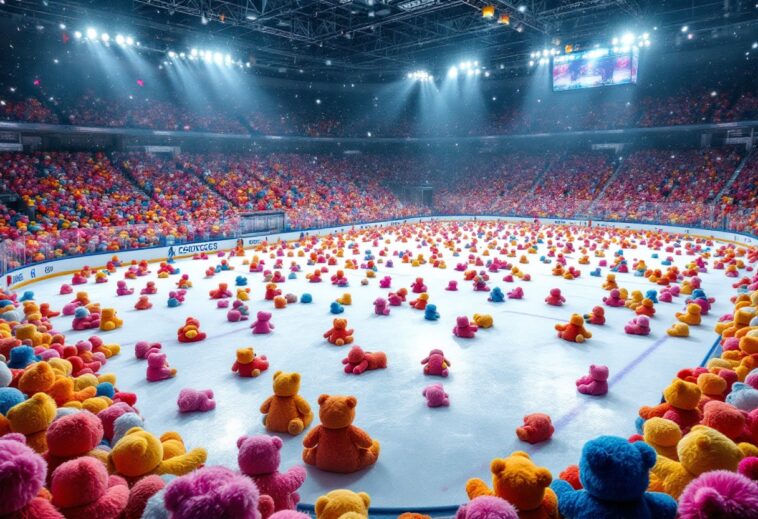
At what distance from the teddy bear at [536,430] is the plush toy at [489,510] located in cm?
204

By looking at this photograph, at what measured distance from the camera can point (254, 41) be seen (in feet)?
88.7

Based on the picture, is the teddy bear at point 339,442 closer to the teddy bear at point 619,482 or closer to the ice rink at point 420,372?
the ice rink at point 420,372

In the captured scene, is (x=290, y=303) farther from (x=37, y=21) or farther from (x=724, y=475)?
(x=37, y=21)

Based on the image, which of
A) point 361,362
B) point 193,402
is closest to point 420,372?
point 361,362

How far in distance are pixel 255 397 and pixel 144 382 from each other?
154cm

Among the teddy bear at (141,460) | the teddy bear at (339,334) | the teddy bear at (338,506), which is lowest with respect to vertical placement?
the teddy bear at (339,334)

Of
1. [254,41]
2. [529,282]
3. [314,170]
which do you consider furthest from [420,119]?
[529,282]

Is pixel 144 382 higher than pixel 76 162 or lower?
lower

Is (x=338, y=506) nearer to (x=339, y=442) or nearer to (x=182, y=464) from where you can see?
(x=182, y=464)

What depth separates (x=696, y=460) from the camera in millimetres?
2758

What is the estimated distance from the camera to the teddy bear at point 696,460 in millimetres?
2721

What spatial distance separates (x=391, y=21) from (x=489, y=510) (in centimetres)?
2360

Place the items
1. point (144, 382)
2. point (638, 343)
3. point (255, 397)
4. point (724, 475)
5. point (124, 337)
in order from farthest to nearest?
point (124, 337) < point (638, 343) < point (144, 382) < point (255, 397) < point (724, 475)

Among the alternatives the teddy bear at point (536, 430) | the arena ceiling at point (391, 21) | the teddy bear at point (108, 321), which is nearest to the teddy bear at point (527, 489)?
the teddy bear at point (536, 430)
